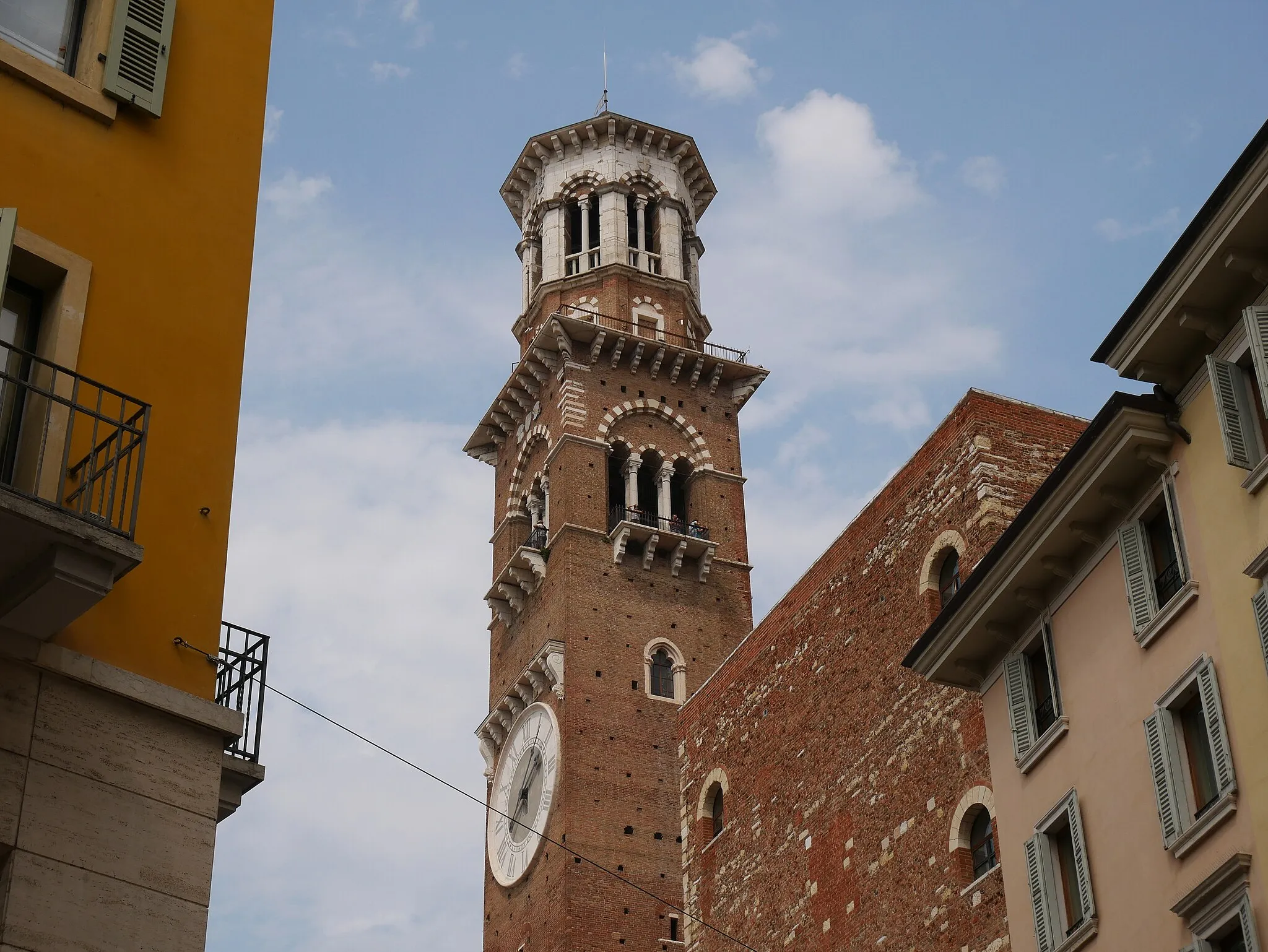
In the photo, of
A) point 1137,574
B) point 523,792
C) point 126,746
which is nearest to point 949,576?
point 1137,574

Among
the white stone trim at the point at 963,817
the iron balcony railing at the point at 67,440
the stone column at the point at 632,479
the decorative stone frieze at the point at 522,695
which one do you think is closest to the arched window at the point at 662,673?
the decorative stone frieze at the point at 522,695

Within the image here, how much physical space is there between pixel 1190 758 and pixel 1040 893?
96.8 inches

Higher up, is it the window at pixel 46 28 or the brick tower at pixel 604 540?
the brick tower at pixel 604 540

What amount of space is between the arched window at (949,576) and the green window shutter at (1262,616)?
11868 mm

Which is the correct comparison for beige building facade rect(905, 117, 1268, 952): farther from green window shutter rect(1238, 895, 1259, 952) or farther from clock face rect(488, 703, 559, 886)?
clock face rect(488, 703, 559, 886)

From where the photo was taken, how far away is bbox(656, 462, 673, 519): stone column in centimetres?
4472

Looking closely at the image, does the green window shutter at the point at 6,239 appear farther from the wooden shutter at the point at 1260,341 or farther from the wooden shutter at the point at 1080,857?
the wooden shutter at the point at 1080,857

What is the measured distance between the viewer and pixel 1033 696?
17.0m

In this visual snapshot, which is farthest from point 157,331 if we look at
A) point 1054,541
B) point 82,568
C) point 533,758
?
point 533,758

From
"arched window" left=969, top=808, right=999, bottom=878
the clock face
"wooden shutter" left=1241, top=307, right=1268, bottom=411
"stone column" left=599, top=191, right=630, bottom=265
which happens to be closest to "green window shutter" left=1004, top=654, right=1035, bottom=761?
"wooden shutter" left=1241, top=307, right=1268, bottom=411

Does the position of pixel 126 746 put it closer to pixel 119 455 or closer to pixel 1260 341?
pixel 119 455

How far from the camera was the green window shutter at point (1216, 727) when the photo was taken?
13305 mm

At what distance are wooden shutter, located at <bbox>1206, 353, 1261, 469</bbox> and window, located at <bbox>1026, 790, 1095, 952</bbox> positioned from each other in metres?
3.55

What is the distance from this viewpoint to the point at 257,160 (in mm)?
11781
